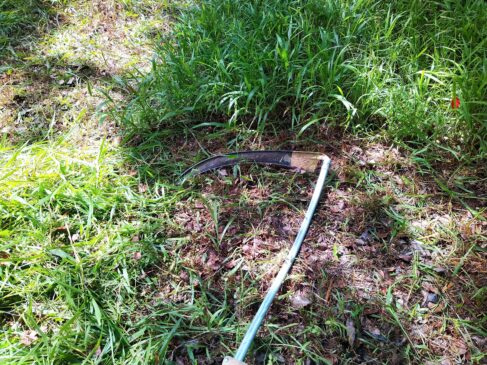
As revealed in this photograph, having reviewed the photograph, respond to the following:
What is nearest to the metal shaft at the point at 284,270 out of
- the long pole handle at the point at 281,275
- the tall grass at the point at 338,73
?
the long pole handle at the point at 281,275

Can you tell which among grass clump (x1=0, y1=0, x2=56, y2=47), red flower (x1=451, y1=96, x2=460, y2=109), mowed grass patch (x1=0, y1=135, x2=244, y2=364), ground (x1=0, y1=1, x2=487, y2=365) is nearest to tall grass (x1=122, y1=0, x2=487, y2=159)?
red flower (x1=451, y1=96, x2=460, y2=109)

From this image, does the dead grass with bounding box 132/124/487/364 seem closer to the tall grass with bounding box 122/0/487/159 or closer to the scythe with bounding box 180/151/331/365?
the scythe with bounding box 180/151/331/365

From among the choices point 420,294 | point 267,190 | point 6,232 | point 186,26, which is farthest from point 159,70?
point 420,294

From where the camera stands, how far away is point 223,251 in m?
1.95

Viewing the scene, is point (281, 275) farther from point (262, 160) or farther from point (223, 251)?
point (262, 160)

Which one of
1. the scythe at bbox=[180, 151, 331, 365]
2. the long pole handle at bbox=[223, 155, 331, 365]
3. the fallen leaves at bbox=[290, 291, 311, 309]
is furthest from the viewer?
the scythe at bbox=[180, 151, 331, 365]

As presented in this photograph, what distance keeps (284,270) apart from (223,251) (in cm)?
34

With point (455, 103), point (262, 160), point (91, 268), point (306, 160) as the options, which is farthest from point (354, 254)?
point (91, 268)

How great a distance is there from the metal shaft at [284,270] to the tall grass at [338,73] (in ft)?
1.24

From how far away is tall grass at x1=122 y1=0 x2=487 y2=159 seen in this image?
2215 millimetres

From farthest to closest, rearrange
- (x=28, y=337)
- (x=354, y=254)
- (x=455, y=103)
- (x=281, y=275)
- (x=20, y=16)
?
(x=20, y=16) → (x=455, y=103) → (x=354, y=254) → (x=281, y=275) → (x=28, y=337)

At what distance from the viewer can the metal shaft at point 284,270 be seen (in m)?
1.57

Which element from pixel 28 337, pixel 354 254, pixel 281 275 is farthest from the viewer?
pixel 354 254

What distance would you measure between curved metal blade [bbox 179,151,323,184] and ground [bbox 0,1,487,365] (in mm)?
55
